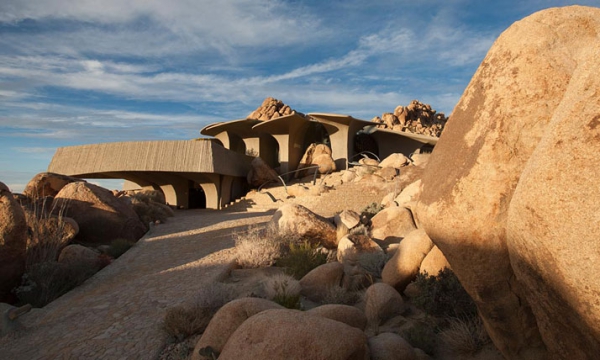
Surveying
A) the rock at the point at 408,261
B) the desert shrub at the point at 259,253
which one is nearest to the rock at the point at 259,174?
the desert shrub at the point at 259,253

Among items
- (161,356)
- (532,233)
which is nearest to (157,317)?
(161,356)

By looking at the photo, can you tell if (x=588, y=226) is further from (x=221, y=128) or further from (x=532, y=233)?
(x=221, y=128)

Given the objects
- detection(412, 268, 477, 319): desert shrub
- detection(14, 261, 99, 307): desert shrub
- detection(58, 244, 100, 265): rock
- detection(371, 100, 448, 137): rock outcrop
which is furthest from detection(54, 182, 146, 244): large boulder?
detection(371, 100, 448, 137): rock outcrop

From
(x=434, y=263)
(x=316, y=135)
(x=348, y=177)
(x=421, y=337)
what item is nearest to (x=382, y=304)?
(x=421, y=337)

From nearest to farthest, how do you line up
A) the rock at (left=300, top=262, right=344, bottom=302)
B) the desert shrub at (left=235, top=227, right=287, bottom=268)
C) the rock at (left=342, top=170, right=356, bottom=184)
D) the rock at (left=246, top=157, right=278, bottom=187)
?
the rock at (left=300, top=262, right=344, bottom=302), the desert shrub at (left=235, top=227, right=287, bottom=268), the rock at (left=342, top=170, right=356, bottom=184), the rock at (left=246, top=157, right=278, bottom=187)

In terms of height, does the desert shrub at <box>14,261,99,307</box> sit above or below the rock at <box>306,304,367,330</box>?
below

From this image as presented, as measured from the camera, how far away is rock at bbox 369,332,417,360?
12.5ft

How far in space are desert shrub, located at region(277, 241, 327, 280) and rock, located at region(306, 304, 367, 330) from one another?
8.87ft

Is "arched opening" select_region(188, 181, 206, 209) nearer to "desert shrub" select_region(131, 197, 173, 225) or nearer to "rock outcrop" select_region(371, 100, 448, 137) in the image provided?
"desert shrub" select_region(131, 197, 173, 225)

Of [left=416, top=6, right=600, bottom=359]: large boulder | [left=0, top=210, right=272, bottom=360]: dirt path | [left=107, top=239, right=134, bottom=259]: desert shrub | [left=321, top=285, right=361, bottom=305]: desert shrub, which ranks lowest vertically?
[left=107, top=239, right=134, bottom=259]: desert shrub

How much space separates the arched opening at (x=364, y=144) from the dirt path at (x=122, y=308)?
23637 millimetres

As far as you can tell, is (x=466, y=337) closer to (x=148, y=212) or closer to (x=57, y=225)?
(x=57, y=225)

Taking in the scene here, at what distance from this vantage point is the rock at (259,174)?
2641cm

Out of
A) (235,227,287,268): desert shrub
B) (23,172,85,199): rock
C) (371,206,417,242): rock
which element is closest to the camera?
(235,227,287,268): desert shrub
